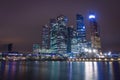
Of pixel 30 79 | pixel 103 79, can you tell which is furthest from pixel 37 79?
pixel 103 79

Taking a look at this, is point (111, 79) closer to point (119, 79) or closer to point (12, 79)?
point (119, 79)

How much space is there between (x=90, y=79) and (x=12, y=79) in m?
15.4

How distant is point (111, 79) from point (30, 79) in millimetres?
16284

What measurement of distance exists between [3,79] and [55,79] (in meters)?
9.89

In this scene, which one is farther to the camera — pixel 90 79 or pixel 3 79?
pixel 90 79

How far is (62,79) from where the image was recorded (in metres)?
49.7

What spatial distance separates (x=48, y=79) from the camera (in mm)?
49125

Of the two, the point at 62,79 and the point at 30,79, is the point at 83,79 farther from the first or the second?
the point at 30,79

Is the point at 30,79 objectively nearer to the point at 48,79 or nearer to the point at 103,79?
the point at 48,79

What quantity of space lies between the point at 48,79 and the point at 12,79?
6912 millimetres

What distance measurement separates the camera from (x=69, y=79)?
50156mm

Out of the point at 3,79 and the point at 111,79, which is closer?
the point at 3,79

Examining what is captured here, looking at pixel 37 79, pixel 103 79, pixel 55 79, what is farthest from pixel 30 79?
pixel 103 79

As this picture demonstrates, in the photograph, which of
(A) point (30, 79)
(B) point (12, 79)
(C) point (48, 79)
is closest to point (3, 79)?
(B) point (12, 79)
